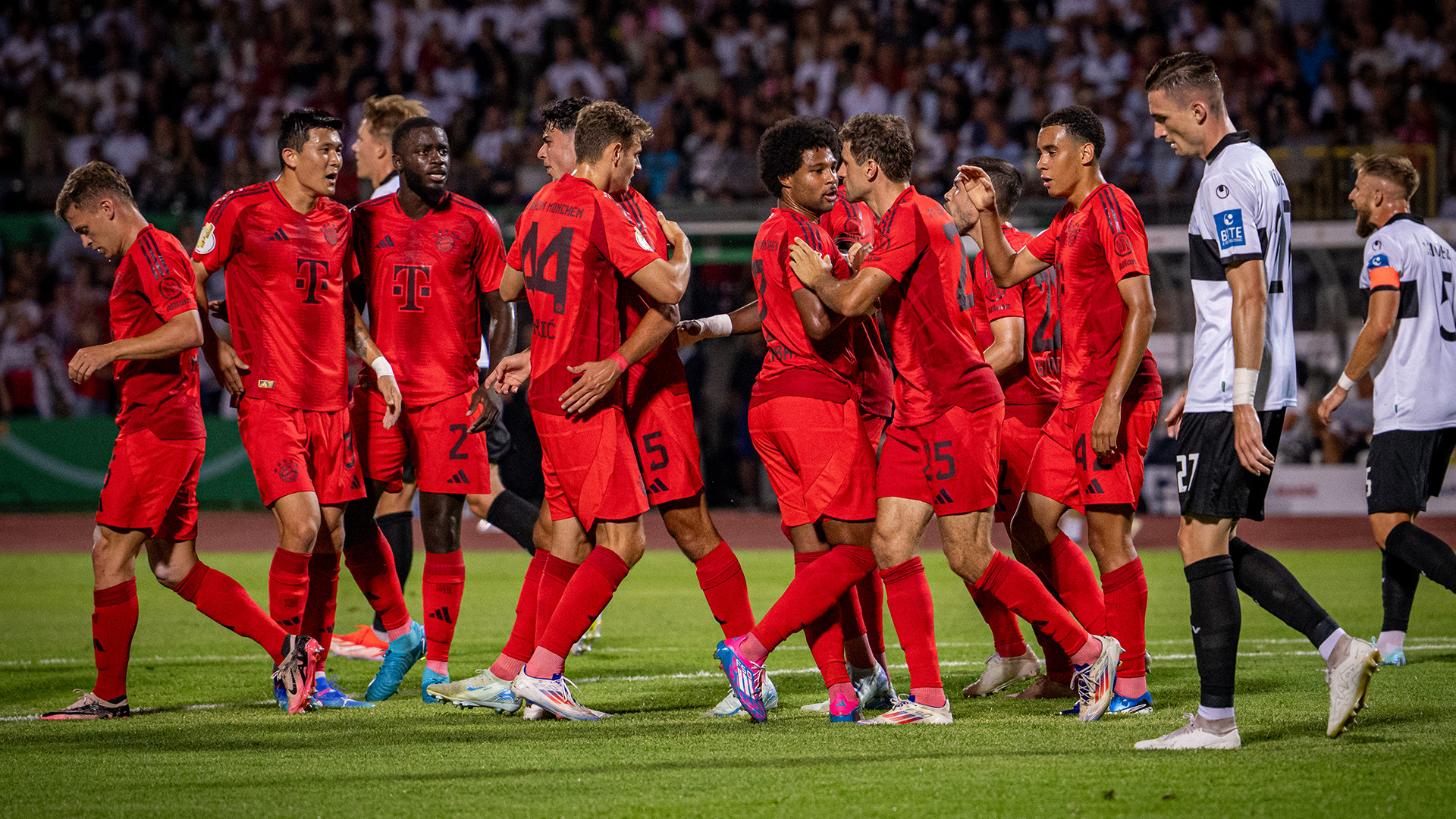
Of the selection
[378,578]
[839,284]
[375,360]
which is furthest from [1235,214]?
[378,578]

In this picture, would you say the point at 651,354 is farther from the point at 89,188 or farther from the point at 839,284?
the point at 89,188

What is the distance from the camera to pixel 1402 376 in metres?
7.12

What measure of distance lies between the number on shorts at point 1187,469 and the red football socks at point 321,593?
3786 mm

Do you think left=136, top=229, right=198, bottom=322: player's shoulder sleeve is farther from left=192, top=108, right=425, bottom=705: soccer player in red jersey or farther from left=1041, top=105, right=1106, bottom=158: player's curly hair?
left=1041, top=105, right=1106, bottom=158: player's curly hair

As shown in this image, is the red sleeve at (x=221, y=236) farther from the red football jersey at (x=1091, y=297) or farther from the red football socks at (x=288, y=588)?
the red football jersey at (x=1091, y=297)

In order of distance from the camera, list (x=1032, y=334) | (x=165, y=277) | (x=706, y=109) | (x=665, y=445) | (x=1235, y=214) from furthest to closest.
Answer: (x=706, y=109)
(x=1032, y=334)
(x=165, y=277)
(x=665, y=445)
(x=1235, y=214)

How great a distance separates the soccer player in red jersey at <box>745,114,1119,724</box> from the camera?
5.28 m

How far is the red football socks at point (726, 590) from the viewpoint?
5.75 metres

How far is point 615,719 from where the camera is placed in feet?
18.4

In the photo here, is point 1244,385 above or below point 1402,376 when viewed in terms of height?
above

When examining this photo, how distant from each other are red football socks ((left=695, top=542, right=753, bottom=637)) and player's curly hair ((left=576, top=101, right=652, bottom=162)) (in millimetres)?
1738

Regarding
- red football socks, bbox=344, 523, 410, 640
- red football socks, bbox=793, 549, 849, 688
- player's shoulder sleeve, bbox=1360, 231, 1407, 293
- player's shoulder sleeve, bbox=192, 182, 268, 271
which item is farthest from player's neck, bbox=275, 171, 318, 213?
player's shoulder sleeve, bbox=1360, 231, 1407, 293

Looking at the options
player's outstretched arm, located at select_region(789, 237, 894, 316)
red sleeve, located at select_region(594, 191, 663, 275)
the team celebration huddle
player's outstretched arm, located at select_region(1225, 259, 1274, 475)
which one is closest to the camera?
player's outstretched arm, located at select_region(1225, 259, 1274, 475)

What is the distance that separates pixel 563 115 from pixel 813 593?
2.73m
